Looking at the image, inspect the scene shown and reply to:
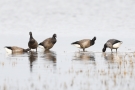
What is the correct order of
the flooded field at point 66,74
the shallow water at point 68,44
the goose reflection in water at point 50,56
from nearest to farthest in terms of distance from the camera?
1. the flooded field at point 66,74
2. the shallow water at point 68,44
3. the goose reflection in water at point 50,56

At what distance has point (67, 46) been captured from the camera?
104 ft

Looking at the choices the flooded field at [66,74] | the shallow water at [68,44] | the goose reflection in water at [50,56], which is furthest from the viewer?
the goose reflection in water at [50,56]

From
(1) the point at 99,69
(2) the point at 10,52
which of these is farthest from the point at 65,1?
(1) the point at 99,69

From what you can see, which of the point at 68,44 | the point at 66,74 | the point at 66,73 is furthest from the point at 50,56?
the point at 68,44

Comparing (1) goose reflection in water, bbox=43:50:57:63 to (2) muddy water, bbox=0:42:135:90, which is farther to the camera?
(1) goose reflection in water, bbox=43:50:57:63

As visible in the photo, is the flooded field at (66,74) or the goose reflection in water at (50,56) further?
the goose reflection in water at (50,56)

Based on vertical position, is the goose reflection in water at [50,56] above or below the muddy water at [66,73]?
above

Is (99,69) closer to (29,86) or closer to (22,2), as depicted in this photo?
(29,86)

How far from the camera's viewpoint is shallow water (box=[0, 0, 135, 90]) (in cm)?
1597

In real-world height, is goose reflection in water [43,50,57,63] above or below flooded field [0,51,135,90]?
above

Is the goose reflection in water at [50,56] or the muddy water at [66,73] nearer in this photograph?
the muddy water at [66,73]

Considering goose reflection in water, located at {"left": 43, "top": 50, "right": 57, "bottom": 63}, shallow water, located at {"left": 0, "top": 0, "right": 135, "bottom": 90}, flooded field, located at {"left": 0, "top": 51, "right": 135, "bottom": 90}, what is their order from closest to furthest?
flooded field, located at {"left": 0, "top": 51, "right": 135, "bottom": 90} < shallow water, located at {"left": 0, "top": 0, "right": 135, "bottom": 90} < goose reflection in water, located at {"left": 43, "top": 50, "right": 57, "bottom": 63}

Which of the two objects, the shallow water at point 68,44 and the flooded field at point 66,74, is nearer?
the flooded field at point 66,74

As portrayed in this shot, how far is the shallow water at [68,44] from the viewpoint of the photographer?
16.0 meters
